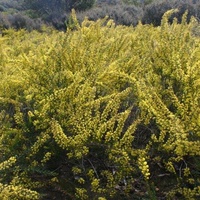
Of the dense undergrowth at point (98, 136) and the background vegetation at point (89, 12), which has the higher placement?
the dense undergrowth at point (98, 136)

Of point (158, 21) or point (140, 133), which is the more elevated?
point (140, 133)

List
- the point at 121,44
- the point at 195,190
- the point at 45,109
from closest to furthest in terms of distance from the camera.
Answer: the point at 195,190
the point at 45,109
the point at 121,44

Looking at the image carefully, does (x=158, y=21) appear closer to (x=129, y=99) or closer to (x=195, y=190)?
(x=129, y=99)

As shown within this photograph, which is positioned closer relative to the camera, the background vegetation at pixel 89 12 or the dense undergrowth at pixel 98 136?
the dense undergrowth at pixel 98 136

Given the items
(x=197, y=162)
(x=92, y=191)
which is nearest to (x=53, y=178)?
(x=92, y=191)

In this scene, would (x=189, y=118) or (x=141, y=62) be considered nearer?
(x=189, y=118)

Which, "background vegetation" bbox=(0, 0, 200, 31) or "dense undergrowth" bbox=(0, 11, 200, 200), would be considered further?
"background vegetation" bbox=(0, 0, 200, 31)

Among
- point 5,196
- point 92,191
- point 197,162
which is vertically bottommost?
point 92,191

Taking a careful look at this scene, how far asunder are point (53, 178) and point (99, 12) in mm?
13538

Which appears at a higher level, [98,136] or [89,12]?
[98,136]

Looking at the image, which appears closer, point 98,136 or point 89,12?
point 98,136

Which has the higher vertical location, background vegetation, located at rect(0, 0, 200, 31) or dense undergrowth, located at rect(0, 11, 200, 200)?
dense undergrowth, located at rect(0, 11, 200, 200)

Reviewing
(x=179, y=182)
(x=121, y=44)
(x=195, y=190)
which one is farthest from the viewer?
(x=121, y=44)

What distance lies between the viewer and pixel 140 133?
8.56 ft
